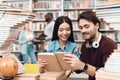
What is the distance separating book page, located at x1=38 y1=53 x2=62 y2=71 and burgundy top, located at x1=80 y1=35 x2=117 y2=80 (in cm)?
34

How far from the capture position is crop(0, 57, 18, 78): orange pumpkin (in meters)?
1.37

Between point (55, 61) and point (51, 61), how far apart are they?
0.11 feet

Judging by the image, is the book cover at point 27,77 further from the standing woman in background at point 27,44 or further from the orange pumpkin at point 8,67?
the standing woman in background at point 27,44

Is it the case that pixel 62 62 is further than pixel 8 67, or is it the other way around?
pixel 62 62

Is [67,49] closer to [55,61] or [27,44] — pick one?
[55,61]

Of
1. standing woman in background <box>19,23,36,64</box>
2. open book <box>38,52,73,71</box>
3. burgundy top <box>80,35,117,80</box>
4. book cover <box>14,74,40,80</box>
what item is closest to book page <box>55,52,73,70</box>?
open book <box>38,52,73,71</box>

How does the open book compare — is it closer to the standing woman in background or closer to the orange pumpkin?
the orange pumpkin

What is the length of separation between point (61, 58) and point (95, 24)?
50 cm

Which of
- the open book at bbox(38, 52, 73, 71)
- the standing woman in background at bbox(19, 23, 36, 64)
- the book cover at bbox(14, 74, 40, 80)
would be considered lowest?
the standing woman in background at bbox(19, 23, 36, 64)

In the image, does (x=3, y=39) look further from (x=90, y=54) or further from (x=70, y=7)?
(x=70, y=7)

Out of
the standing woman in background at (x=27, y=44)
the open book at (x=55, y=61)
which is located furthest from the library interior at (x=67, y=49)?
the standing woman in background at (x=27, y=44)

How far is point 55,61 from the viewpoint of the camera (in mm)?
1486

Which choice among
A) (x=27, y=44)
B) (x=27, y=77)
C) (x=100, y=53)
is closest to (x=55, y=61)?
(x=27, y=77)

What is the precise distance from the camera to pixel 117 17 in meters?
1.17
